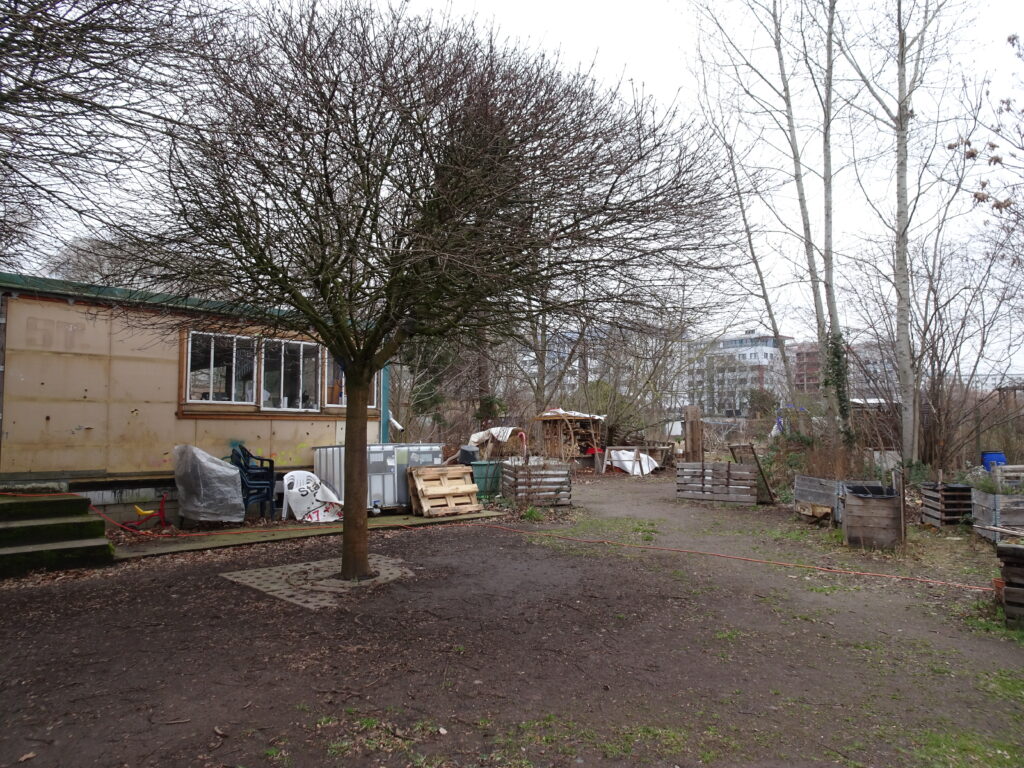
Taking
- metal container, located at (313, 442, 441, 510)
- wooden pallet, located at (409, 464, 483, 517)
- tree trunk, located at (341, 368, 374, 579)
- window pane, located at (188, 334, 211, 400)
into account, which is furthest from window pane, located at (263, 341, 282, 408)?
tree trunk, located at (341, 368, 374, 579)

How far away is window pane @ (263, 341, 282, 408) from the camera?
11.0m

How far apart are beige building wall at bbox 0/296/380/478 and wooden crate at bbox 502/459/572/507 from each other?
4.96 meters

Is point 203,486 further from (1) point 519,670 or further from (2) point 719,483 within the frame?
(2) point 719,483

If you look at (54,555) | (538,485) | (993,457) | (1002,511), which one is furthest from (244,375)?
(993,457)

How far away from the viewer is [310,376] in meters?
11.7

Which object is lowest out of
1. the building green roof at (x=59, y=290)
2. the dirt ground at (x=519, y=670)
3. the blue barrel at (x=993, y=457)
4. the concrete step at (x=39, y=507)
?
the dirt ground at (x=519, y=670)

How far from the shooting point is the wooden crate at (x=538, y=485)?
1205 centimetres

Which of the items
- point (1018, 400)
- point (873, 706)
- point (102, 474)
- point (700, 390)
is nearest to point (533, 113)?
point (873, 706)

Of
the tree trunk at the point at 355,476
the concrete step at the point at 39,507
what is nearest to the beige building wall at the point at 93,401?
the concrete step at the point at 39,507

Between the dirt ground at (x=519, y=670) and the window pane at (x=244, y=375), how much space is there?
3787 millimetres

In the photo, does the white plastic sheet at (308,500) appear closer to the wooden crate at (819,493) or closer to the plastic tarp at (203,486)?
the plastic tarp at (203,486)

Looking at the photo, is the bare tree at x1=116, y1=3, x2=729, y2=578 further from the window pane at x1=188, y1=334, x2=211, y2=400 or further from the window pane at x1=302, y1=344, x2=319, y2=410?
the window pane at x1=302, y1=344, x2=319, y2=410

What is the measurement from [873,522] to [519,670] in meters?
6.11

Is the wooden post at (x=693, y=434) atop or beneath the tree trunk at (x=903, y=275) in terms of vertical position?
beneath
